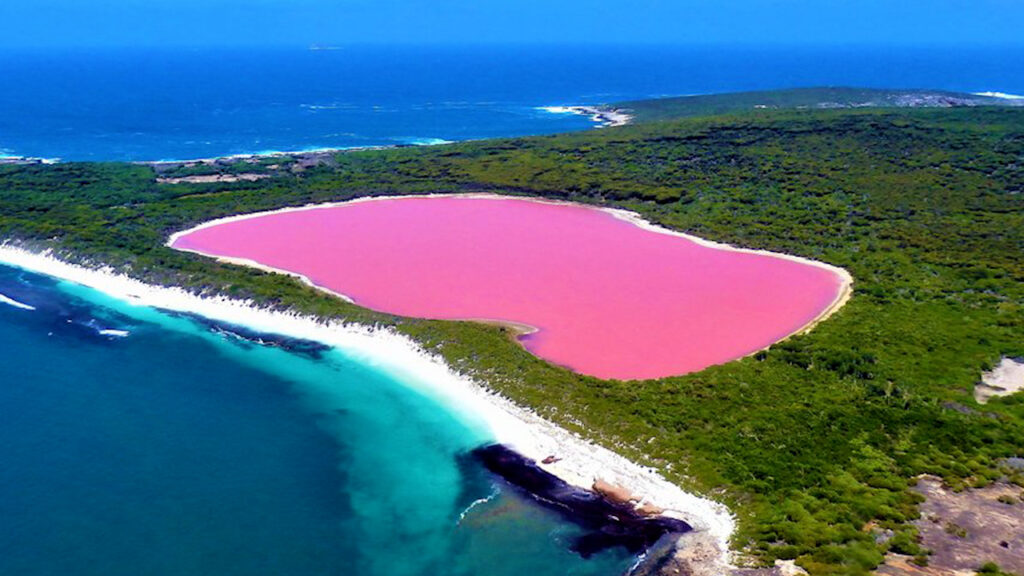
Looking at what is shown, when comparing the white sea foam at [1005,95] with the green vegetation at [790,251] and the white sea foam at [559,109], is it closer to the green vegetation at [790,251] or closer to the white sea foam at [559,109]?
the green vegetation at [790,251]

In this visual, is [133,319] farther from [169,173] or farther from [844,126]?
[844,126]

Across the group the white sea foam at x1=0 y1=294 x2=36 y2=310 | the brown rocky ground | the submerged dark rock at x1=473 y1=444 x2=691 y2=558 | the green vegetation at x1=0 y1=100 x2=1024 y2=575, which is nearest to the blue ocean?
the white sea foam at x1=0 y1=294 x2=36 y2=310

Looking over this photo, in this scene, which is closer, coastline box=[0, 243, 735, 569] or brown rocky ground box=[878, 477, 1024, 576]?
brown rocky ground box=[878, 477, 1024, 576]

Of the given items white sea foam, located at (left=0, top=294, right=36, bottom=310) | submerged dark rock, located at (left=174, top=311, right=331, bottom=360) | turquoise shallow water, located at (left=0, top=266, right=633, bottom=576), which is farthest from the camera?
white sea foam, located at (left=0, top=294, right=36, bottom=310)

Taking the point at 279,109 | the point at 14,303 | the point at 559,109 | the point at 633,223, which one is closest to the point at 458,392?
the point at 14,303

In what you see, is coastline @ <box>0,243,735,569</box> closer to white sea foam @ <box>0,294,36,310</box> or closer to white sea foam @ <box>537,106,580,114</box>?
white sea foam @ <box>0,294,36,310</box>

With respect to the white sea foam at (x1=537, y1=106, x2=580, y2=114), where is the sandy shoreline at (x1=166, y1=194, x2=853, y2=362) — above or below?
below
